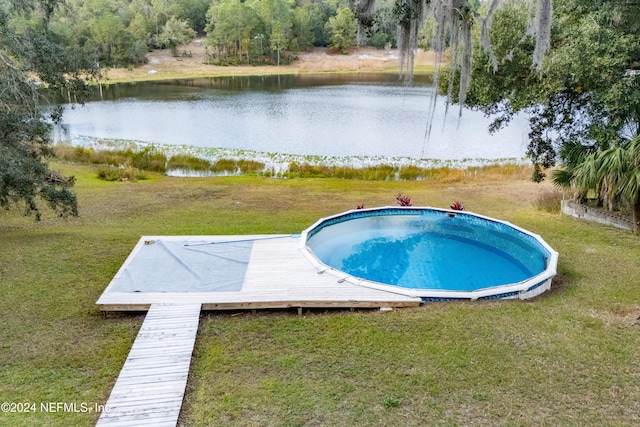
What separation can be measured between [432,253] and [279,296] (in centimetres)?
461

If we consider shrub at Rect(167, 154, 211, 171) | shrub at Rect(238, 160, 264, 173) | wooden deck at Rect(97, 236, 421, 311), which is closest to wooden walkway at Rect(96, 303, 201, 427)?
wooden deck at Rect(97, 236, 421, 311)

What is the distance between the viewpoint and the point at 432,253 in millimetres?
10625

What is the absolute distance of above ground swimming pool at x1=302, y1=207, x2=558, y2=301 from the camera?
8.21 metres

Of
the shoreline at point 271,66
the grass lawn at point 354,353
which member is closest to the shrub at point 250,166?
the grass lawn at point 354,353

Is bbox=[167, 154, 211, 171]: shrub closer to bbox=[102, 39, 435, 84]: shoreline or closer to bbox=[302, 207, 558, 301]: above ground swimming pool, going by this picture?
bbox=[302, 207, 558, 301]: above ground swimming pool

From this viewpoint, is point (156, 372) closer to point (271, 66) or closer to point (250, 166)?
point (250, 166)

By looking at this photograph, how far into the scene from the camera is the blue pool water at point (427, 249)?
9.38 m

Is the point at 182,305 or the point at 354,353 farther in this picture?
the point at 182,305

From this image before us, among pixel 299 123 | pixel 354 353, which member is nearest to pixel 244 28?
pixel 299 123

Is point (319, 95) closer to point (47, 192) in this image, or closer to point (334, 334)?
point (47, 192)

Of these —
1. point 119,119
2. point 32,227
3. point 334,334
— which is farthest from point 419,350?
point 119,119

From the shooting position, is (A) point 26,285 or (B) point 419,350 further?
(A) point 26,285

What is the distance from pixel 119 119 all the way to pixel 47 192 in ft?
78.7

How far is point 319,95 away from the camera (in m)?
41.6
